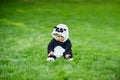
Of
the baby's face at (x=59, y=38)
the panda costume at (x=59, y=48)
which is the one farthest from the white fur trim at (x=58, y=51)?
the baby's face at (x=59, y=38)

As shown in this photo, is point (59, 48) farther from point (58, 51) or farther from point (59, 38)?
point (59, 38)

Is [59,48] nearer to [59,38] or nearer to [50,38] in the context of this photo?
[59,38]

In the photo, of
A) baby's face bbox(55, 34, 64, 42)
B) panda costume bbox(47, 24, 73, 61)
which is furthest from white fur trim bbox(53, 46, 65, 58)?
baby's face bbox(55, 34, 64, 42)

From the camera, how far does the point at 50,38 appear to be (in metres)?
7.16

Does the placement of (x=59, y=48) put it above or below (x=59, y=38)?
below

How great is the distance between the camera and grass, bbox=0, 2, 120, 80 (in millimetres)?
4852

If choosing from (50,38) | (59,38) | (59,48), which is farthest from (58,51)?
(50,38)

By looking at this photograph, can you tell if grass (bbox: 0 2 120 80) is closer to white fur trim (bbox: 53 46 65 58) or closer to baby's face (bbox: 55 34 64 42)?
white fur trim (bbox: 53 46 65 58)

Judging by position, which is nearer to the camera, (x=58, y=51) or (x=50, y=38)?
(x=58, y=51)

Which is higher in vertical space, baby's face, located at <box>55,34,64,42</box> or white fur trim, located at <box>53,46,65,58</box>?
baby's face, located at <box>55,34,64,42</box>

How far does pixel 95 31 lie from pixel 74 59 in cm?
280

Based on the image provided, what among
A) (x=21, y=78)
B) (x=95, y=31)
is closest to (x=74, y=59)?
(x=21, y=78)

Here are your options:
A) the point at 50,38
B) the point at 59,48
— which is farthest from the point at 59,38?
the point at 50,38

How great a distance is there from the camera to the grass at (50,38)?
4.85 meters
